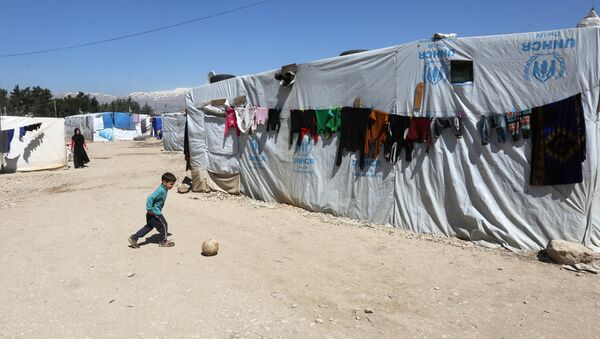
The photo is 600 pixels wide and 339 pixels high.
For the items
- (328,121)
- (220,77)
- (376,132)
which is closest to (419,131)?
(376,132)

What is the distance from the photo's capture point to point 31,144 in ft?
52.2

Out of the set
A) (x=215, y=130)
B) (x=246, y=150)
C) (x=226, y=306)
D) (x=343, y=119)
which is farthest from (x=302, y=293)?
(x=215, y=130)

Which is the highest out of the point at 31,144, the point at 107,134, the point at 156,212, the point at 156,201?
the point at 31,144

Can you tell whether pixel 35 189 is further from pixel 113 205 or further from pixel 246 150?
pixel 246 150

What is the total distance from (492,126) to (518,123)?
304 millimetres

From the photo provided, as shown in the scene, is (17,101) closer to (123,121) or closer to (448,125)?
(123,121)

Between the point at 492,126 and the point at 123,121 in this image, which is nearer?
the point at 492,126

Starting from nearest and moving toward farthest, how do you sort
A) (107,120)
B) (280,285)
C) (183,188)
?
(280,285) < (183,188) < (107,120)

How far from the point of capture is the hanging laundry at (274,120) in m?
8.31

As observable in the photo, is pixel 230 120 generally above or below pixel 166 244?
above

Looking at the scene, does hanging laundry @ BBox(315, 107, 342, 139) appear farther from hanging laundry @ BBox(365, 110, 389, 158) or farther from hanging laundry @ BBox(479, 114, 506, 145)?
hanging laundry @ BBox(479, 114, 506, 145)

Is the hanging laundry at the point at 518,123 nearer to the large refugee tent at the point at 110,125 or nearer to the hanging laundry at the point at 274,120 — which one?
the hanging laundry at the point at 274,120

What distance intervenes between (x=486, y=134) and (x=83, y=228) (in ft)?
19.9

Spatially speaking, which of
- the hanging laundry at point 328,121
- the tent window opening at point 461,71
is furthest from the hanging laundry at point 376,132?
the tent window opening at point 461,71
